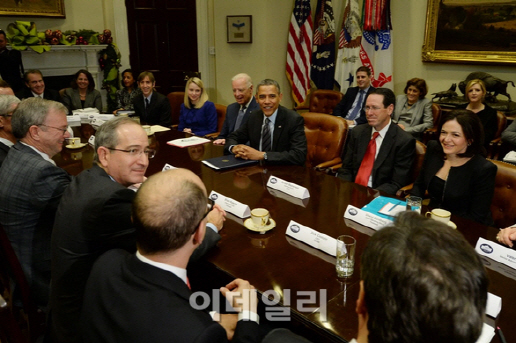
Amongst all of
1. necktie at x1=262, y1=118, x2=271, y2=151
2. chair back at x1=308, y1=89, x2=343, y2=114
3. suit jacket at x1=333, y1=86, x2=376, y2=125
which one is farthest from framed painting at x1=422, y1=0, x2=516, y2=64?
necktie at x1=262, y1=118, x2=271, y2=151

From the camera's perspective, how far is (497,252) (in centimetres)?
156

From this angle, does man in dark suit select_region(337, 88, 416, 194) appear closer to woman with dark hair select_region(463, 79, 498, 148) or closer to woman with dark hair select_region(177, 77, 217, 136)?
woman with dark hair select_region(177, 77, 217, 136)

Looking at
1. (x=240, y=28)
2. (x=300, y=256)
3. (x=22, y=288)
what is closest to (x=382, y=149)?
(x=300, y=256)

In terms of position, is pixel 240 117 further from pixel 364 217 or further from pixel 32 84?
pixel 32 84

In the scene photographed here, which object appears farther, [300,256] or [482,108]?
[482,108]

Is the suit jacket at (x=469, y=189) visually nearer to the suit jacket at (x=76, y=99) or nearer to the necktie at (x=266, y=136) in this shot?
the necktie at (x=266, y=136)

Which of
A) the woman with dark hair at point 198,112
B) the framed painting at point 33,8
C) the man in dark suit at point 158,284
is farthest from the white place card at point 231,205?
the framed painting at point 33,8

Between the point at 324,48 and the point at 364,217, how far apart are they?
5161 mm

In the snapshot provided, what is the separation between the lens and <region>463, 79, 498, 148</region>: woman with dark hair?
176 inches

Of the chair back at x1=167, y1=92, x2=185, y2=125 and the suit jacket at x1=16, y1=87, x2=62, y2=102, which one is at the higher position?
the suit jacket at x1=16, y1=87, x2=62, y2=102

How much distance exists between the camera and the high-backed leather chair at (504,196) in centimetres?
224

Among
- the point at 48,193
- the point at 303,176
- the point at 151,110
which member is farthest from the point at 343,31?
the point at 48,193

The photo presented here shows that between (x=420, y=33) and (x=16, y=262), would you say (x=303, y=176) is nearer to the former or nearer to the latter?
(x=16, y=262)

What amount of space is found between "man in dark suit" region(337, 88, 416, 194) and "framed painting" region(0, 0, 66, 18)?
543 cm
